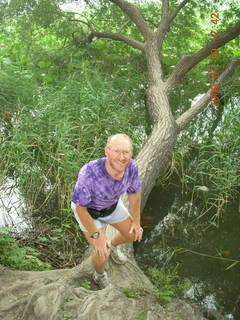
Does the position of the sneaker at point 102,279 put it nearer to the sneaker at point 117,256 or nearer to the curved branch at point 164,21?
the sneaker at point 117,256

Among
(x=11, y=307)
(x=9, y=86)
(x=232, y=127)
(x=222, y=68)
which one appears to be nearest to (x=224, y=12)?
(x=222, y=68)

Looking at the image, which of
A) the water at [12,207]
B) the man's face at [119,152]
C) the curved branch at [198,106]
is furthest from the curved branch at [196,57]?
the man's face at [119,152]

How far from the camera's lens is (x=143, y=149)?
4.55 m

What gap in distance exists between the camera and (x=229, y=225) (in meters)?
4.35

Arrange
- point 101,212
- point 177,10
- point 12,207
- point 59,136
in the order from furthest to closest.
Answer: point 177,10 < point 59,136 < point 12,207 < point 101,212

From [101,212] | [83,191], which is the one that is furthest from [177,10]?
[83,191]

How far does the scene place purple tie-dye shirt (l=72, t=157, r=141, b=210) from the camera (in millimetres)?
2375

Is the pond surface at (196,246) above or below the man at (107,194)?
below

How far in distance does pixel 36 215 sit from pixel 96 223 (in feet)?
5.82

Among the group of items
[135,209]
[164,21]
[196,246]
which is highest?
[164,21]

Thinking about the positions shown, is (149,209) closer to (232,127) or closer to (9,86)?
(232,127)

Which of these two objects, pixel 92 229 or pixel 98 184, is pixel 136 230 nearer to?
pixel 92 229

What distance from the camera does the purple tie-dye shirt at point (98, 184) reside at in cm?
238

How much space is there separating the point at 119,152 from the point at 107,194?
347 mm
